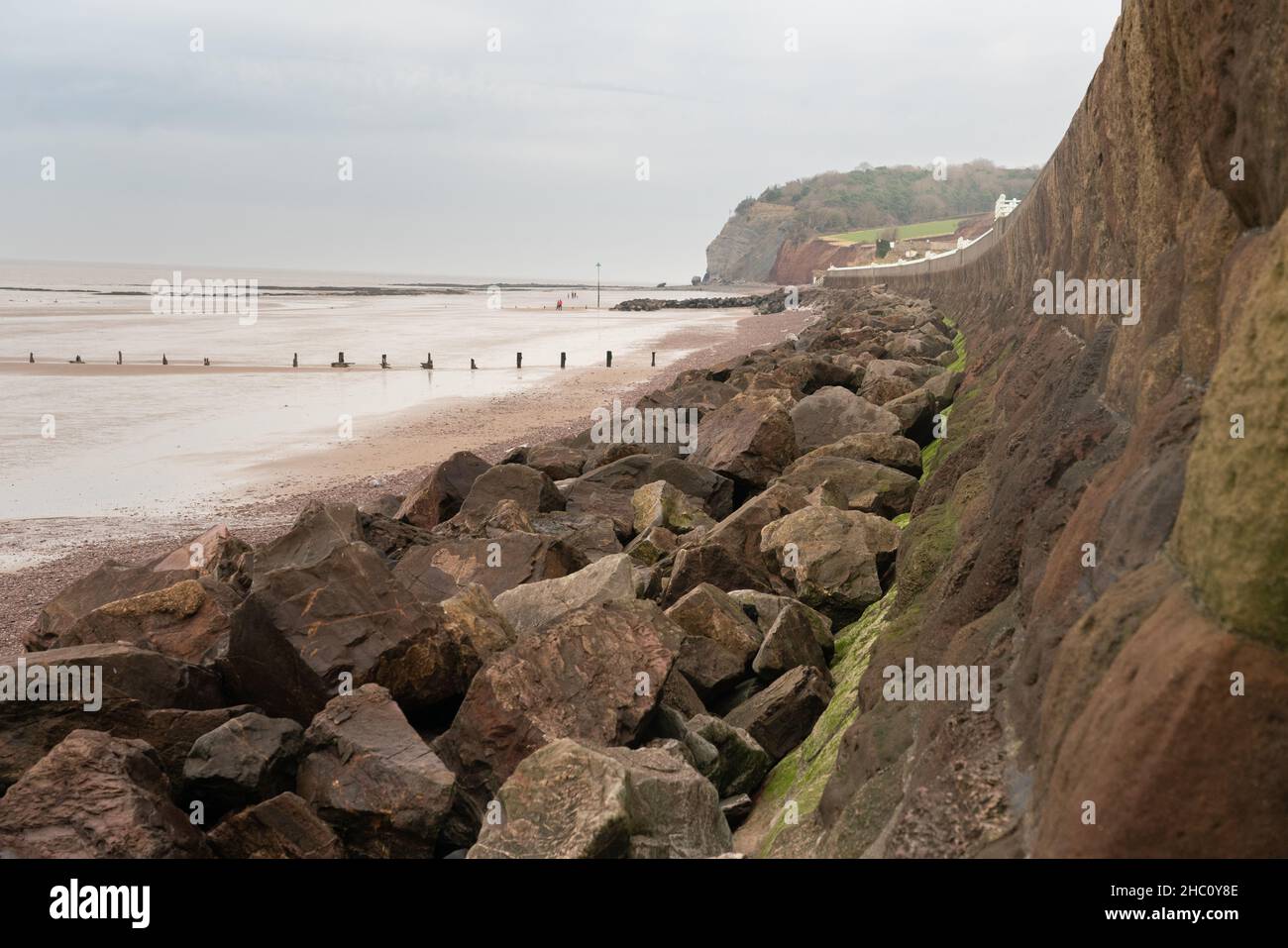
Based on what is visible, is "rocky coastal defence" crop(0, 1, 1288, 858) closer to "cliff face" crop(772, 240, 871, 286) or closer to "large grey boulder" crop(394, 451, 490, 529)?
"large grey boulder" crop(394, 451, 490, 529)

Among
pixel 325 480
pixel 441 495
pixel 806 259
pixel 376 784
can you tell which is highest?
pixel 806 259

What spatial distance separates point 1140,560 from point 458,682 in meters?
3.96

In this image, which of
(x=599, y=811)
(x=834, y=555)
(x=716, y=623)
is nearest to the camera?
(x=599, y=811)

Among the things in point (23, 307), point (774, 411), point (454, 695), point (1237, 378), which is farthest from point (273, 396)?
point (23, 307)

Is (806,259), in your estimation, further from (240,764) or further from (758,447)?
(240,764)

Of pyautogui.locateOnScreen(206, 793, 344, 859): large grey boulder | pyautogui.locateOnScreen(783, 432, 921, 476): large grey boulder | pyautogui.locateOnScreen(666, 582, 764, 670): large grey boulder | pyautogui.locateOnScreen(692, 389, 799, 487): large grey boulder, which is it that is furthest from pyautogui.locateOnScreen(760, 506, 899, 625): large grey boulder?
pyautogui.locateOnScreen(206, 793, 344, 859): large grey boulder

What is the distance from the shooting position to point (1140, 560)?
267 centimetres

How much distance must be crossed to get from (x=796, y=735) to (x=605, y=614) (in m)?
1.09

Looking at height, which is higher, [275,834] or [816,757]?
[816,757]

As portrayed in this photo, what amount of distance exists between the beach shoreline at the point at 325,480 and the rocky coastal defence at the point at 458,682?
2.79 m

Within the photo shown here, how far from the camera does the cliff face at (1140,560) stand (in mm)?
2031

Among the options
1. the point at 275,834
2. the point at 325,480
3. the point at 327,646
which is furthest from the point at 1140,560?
the point at 325,480

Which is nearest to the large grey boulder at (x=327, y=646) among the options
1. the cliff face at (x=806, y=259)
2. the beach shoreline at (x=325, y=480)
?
the beach shoreline at (x=325, y=480)

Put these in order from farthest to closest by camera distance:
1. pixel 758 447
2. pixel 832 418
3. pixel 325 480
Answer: pixel 325 480
pixel 832 418
pixel 758 447
